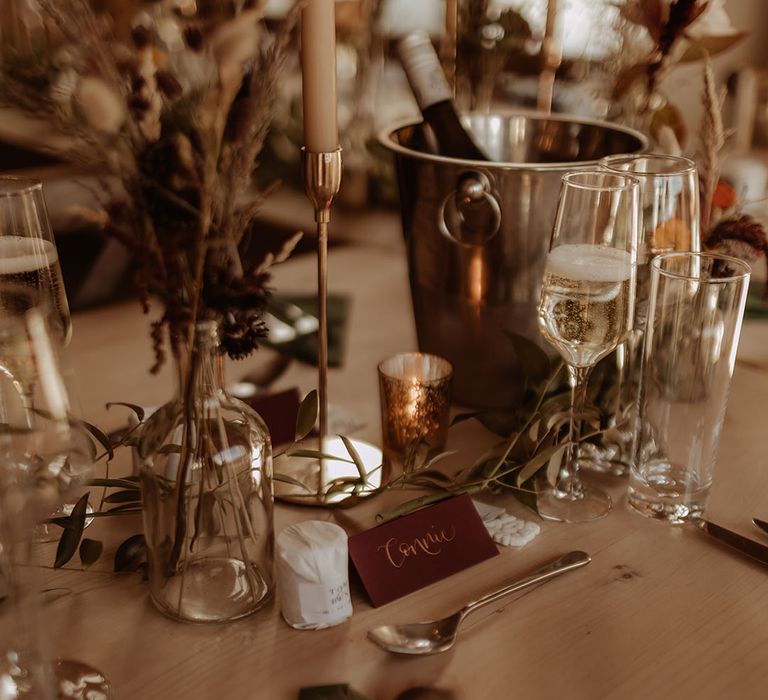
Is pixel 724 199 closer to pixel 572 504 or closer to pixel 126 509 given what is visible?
pixel 572 504

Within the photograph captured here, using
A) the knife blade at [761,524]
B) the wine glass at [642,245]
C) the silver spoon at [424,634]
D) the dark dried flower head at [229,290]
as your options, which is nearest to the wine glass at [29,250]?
the dark dried flower head at [229,290]

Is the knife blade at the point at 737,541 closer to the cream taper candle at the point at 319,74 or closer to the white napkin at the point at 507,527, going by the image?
the white napkin at the point at 507,527

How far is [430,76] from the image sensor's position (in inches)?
Result: 39.4

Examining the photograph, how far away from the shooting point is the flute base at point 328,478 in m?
0.79

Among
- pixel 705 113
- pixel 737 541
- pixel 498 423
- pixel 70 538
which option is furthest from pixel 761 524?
pixel 70 538

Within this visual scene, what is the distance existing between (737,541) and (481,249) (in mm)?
385

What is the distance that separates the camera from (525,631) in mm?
645

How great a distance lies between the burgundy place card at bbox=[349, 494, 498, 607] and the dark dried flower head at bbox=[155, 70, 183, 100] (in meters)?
0.36

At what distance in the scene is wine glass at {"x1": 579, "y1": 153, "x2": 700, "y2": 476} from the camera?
2.79 feet

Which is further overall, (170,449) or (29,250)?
(29,250)

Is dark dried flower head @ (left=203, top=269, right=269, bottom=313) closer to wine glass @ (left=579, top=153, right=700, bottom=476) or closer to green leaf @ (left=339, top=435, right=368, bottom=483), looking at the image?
green leaf @ (left=339, top=435, right=368, bottom=483)

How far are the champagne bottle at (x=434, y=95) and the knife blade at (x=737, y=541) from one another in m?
0.52

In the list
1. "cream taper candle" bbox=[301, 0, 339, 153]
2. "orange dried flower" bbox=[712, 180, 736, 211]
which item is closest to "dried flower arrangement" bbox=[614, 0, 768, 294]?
"orange dried flower" bbox=[712, 180, 736, 211]

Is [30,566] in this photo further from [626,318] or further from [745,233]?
[745,233]
